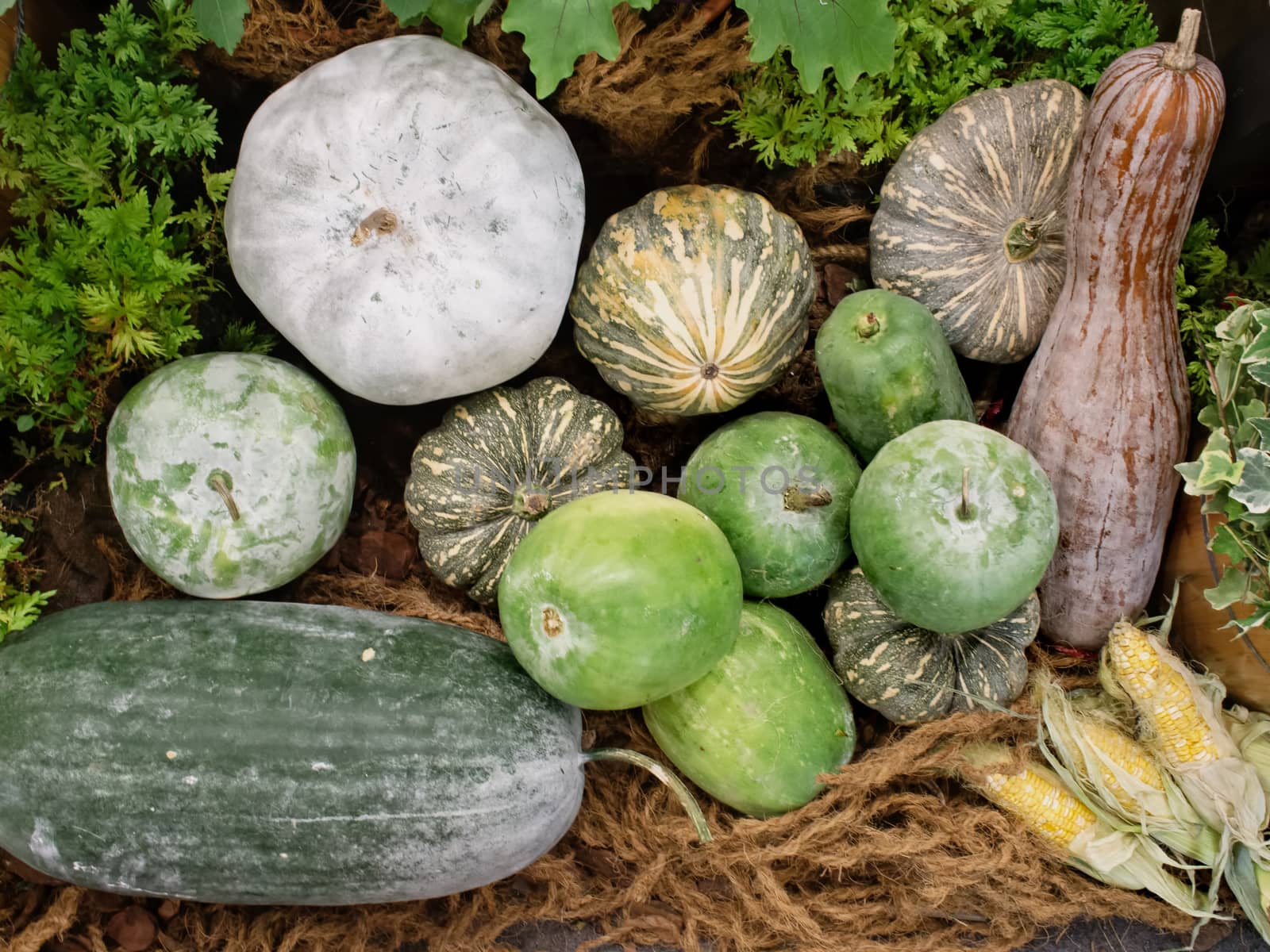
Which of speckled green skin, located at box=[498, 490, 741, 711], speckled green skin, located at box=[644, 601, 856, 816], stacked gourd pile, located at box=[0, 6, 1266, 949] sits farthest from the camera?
speckled green skin, located at box=[644, 601, 856, 816]

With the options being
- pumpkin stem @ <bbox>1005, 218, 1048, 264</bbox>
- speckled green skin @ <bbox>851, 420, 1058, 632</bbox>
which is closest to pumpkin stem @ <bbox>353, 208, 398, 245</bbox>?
speckled green skin @ <bbox>851, 420, 1058, 632</bbox>

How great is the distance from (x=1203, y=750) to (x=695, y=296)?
129 cm

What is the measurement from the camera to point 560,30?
1.57 meters

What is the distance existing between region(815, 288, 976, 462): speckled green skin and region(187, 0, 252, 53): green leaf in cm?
113

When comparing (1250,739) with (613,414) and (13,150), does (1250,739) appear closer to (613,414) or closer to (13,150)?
(613,414)

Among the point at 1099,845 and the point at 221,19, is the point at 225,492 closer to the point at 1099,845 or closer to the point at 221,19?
the point at 221,19

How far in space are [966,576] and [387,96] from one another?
4.22ft

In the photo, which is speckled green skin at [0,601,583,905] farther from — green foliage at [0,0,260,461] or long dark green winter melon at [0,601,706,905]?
green foliage at [0,0,260,461]

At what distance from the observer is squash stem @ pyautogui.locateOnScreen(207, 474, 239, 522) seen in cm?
169

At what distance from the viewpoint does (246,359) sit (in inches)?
72.2

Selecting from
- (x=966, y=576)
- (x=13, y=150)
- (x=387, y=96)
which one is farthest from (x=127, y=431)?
(x=966, y=576)

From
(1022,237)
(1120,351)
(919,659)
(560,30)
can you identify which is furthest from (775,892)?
(560,30)

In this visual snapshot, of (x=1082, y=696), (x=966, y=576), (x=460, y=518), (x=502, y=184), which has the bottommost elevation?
(x=1082, y=696)

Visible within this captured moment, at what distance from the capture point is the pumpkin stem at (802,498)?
179cm
